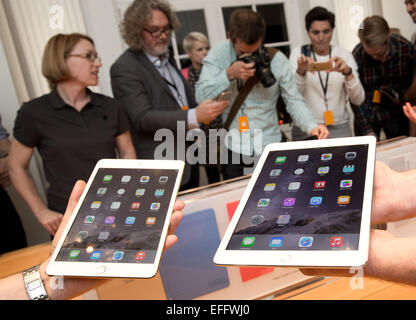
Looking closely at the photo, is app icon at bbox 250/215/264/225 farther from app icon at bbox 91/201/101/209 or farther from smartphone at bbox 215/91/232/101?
smartphone at bbox 215/91/232/101

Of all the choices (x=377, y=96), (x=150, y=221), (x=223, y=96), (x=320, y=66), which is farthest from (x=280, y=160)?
(x=377, y=96)

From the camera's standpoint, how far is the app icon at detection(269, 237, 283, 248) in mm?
457

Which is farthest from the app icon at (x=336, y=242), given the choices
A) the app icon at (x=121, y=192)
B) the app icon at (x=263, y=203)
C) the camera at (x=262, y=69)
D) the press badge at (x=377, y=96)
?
the press badge at (x=377, y=96)

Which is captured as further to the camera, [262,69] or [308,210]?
[262,69]

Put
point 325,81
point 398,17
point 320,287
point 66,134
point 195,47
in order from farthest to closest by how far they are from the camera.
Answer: point 195,47 < point 398,17 < point 325,81 < point 66,134 < point 320,287

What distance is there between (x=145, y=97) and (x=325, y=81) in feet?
3.26

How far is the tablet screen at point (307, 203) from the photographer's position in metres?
0.46

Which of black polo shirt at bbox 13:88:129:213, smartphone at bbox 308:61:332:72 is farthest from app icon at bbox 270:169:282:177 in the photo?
smartphone at bbox 308:61:332:72

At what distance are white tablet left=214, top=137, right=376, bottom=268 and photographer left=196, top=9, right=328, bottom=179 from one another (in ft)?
2.72

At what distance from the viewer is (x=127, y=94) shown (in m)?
1.36

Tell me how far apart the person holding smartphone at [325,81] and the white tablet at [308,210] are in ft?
4.23

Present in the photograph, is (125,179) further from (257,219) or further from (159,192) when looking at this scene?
(257,219)

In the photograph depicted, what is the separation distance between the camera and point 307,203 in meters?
0.50
